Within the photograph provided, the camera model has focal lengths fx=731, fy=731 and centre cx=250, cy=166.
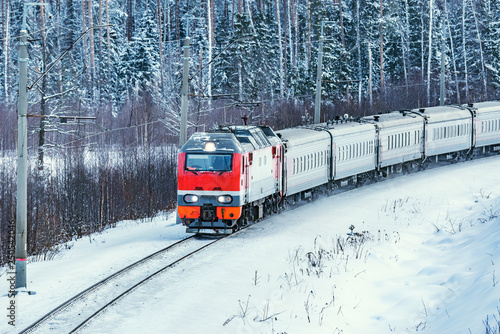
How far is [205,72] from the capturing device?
166ft

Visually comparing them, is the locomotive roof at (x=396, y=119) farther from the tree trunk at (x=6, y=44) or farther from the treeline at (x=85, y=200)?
the tree trunk at (x=6, y=44)

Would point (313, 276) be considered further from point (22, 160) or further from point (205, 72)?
point (205, 72)

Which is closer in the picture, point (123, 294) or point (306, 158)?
point (123, 294)

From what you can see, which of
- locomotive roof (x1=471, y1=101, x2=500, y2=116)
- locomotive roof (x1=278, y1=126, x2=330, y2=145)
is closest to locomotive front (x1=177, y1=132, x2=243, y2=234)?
locomotive roof (x1=278, y1=126, x2=330, y2=145)

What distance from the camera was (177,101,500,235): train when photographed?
20.1m

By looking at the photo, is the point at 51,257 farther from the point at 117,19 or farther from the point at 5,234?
the point at 117,19

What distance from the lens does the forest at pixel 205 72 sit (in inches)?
1689

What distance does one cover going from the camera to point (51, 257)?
815 inches

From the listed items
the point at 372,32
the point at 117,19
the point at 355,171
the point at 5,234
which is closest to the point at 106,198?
the point at 5,234

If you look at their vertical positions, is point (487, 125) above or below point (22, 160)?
above

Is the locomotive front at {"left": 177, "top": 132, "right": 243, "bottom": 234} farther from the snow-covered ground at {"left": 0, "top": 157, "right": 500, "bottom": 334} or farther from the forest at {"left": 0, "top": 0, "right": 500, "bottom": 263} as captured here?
the forest at {"left": 0, "top": 0, "right": 500, "bottom": 263}

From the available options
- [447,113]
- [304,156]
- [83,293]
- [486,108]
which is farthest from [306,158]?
[486,108]

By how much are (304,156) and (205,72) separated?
25700mm

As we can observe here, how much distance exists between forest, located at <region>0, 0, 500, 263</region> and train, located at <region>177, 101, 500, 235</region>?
220 inches
